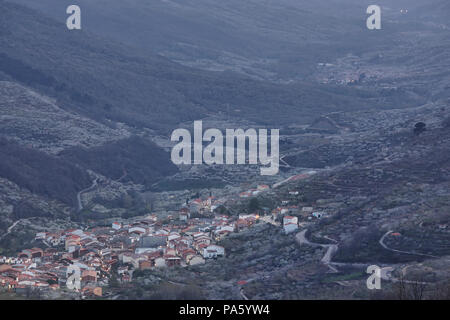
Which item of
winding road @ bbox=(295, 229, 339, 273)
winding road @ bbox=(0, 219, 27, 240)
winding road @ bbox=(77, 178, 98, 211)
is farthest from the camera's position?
winding road @ bbox=(77, 178, 98, 211)

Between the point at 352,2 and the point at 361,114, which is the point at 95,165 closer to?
the point at 361,114

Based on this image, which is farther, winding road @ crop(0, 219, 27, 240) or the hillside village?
winding road @ crop(0, 219, 27, 240)

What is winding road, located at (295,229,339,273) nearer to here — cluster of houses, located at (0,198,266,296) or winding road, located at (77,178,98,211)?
cluster of houses, located at (0,198,266,296)

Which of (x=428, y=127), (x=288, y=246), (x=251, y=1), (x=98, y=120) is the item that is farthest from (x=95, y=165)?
(x=251, y=1)

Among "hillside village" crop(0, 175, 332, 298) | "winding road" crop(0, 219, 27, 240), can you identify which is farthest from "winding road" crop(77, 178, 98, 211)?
"hillside village" crop(0, 175, 332, 298)

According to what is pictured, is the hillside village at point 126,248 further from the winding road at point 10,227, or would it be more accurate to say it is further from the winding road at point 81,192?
the winding road at point 81,192

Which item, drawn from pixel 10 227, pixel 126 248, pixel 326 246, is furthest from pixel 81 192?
pixel 326 246

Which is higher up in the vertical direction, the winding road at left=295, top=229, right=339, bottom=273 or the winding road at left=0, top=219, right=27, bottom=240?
the winding road at left=295, top=229, right=339, bottom=273

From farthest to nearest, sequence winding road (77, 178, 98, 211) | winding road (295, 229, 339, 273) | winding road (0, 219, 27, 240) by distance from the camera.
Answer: winding road (77, 178, 98, 211) → winding road (0, 219, 27, 240) → winding road (295, 229, 339, 273)

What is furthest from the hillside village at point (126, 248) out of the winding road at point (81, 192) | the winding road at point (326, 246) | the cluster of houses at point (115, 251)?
the winding road at point (81, 192)
